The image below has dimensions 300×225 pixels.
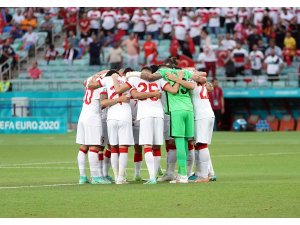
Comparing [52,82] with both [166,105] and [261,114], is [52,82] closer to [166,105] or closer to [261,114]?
[261,114]

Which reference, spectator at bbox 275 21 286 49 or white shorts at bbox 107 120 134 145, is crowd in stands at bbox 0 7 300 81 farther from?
white shorts at bbox 107 120 134 145

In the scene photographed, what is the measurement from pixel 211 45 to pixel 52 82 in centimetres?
612

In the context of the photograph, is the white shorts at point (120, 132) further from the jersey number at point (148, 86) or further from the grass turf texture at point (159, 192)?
the grass turf texture at point (159, 192)

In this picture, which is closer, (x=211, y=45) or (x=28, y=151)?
(x=28, y=151)

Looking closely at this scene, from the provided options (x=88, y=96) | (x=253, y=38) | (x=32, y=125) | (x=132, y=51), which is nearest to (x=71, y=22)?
(x=132, y=51)

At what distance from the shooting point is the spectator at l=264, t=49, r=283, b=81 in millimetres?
39312

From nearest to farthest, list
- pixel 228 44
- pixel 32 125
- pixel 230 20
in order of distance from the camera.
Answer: pixel 32 125 → pixel 228 44 → pixel 230 20

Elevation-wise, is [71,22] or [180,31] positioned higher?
[71,22]

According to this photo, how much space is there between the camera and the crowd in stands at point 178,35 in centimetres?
3969

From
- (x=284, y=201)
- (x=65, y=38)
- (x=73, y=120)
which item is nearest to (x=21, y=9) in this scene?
(x=65, y=38)

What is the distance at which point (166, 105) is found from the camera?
17578 mm

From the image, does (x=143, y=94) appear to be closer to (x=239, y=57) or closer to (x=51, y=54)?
(x=239, y=57)

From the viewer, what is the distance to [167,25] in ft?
137

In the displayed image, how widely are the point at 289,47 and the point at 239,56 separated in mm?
1929
